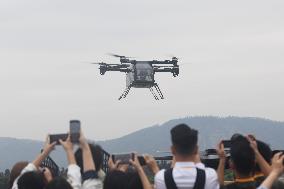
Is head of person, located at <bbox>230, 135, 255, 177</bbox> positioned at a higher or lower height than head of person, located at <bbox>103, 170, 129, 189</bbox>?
higher

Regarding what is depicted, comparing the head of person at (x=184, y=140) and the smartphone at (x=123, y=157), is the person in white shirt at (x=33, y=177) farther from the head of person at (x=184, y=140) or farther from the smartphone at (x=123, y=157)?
the head of person at (x=184, y=140)

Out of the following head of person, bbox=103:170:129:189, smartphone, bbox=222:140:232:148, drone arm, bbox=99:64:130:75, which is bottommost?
head of person, bbox=103:170:129:189

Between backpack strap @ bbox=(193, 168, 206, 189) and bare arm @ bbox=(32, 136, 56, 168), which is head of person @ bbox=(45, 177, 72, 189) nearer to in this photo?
bare arm @ bbox=(32, 136, 56, 168)

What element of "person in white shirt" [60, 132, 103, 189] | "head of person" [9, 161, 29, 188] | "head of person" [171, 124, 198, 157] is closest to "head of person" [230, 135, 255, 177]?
"head of person" [171, 124, 198, 157]

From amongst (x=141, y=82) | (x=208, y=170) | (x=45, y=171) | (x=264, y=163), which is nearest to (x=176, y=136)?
(x=208, y=170)

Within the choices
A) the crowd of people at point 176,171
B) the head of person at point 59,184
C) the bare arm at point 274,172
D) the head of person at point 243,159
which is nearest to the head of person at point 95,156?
the crowd of people at point 176,171

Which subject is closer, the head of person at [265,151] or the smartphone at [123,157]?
the smartphone at [123,157]
